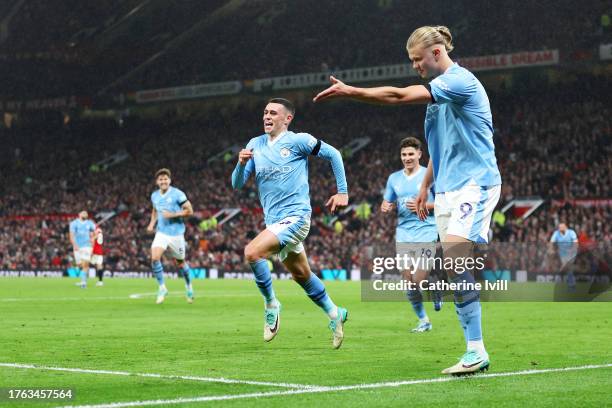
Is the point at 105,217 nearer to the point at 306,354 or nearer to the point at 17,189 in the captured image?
the point at 17,189

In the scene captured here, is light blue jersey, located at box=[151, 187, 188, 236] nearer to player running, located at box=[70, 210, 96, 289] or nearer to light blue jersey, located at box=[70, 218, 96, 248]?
player running, located at box=[70, 210, 96, 289]

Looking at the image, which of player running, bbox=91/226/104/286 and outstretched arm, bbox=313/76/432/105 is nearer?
outstretched arm, bbox=313/76/432/105

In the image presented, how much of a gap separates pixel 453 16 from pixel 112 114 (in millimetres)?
27231

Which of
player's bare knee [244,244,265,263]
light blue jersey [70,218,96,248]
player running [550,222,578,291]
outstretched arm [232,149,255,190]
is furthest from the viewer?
light blue jersey [70,218,96,248]

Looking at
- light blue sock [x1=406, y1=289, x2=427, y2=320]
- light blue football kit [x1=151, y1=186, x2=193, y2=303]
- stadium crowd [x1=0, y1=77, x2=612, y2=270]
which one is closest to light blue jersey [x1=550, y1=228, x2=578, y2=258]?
stadium crowd [x1=0, y1=77, x2=612, y2=270]

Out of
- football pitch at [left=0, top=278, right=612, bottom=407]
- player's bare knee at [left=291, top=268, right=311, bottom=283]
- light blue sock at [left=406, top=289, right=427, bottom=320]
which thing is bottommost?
football pitch at [left=0, top=278, right=612, bottom=407]

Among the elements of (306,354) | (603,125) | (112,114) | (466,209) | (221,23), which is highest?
(221,23)

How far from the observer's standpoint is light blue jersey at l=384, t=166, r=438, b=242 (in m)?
12.9

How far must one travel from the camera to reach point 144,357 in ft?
28.7

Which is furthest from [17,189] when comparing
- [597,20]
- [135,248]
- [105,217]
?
[597,20]

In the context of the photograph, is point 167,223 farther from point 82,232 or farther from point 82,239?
point 82,232

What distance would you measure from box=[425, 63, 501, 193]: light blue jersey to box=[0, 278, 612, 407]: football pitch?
1521 mm

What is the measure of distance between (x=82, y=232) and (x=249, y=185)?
678 inches

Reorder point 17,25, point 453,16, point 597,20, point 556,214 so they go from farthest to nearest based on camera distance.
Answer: point 17,25 < point 453,16 < point 597,20 < point 556,214
